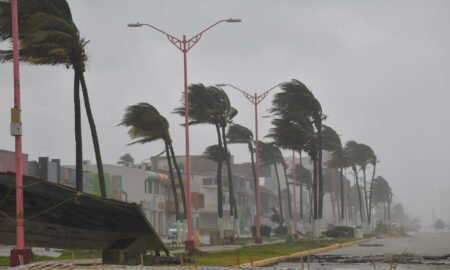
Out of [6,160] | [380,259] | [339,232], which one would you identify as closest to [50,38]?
[380,259]

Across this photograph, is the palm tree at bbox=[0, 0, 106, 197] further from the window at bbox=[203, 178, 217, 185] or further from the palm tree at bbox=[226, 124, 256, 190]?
the window at bbox=[203, 178, 217, 185]

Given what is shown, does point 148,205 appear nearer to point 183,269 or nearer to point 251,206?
point 251,206

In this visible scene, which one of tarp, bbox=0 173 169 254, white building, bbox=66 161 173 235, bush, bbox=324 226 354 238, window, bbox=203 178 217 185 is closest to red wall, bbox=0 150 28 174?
white building, bbox=66 161 173 235

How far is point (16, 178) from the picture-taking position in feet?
62.6

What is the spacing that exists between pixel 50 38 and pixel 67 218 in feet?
38.5

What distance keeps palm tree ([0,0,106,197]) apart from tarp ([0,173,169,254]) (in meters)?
9.68

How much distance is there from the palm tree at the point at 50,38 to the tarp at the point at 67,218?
968cm

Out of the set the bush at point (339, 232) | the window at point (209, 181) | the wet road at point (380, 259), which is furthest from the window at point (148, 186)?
the wet road at point (380, 259)

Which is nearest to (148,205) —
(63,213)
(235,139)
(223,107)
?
(235,139)

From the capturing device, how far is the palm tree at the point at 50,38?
98.0 feet

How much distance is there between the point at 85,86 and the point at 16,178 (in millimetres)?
16028

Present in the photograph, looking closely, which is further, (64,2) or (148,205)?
(148,205)

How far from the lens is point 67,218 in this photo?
69.9 feet

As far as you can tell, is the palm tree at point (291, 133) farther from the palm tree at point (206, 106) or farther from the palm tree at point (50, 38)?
the palm tree at point (50, 38)
